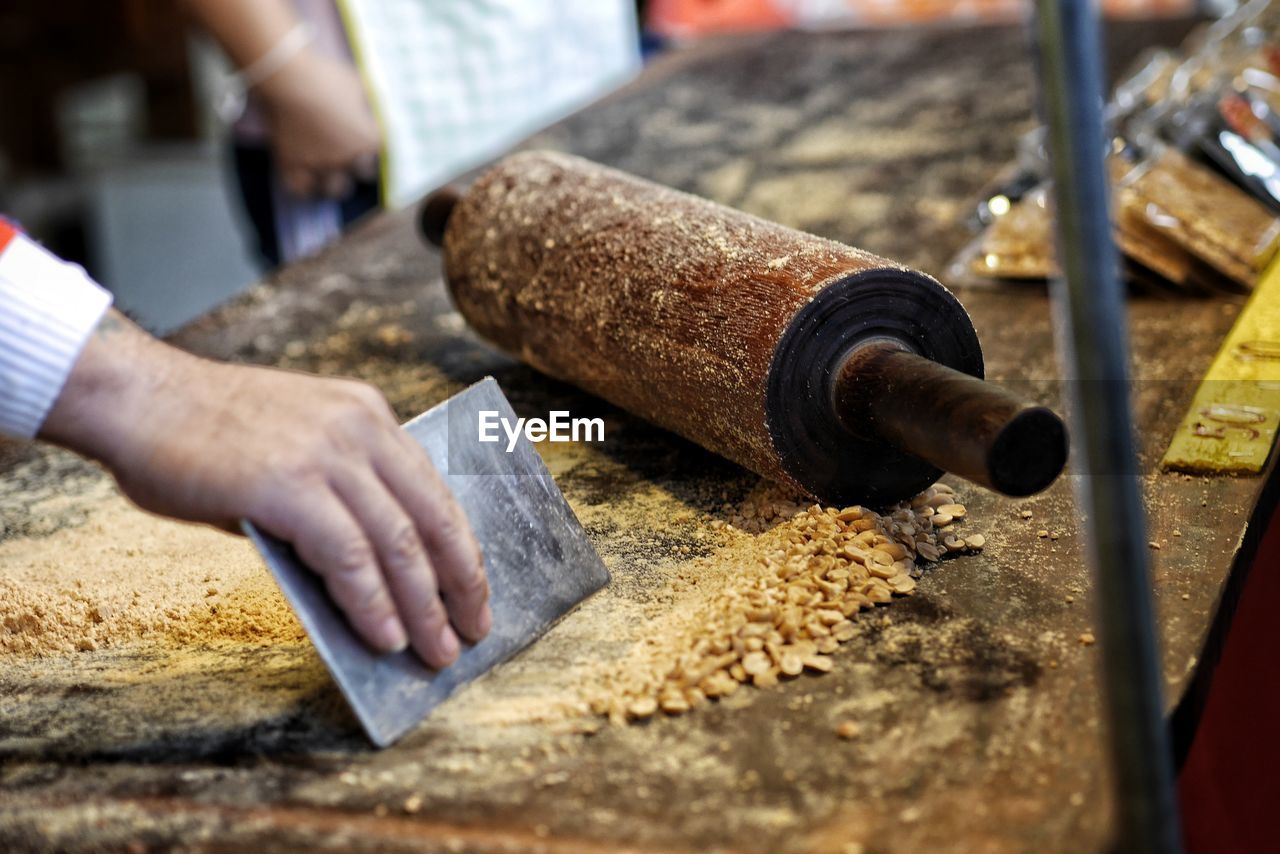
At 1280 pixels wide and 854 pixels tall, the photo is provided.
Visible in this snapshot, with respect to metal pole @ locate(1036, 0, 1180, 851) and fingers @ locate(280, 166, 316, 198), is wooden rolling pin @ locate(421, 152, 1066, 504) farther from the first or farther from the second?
fingers @ locate(280, 166, 316, 198)

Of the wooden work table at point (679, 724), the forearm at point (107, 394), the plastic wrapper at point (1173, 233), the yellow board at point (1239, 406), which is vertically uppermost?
the forearm at point (107, 394)

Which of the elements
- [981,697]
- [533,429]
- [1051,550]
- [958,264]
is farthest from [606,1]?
[981,697]

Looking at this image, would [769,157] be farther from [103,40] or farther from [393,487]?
[103,40]

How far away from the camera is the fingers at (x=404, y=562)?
0.89 meters

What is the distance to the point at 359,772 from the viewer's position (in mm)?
902

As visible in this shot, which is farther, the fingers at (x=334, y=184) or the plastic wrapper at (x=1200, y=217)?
the fingers at (x=334, y=184)

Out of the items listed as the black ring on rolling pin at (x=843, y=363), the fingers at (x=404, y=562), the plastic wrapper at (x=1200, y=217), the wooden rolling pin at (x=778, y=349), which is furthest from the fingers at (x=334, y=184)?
the fingers at (x=404, y=562)

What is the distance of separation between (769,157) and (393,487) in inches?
65.7

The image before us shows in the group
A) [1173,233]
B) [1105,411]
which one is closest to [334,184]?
[1173,233]

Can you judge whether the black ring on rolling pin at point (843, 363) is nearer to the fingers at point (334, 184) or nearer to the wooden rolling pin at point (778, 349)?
the wooden rolling pin at point (778, 349)

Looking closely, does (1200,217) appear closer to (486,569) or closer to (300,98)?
(486,569)

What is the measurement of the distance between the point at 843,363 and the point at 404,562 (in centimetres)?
47

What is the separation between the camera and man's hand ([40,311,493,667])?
0.88m

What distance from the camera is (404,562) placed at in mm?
912
